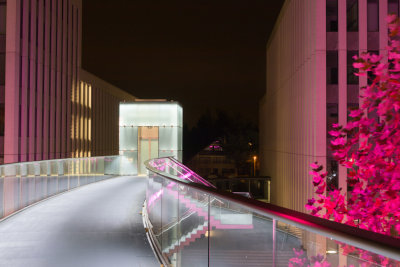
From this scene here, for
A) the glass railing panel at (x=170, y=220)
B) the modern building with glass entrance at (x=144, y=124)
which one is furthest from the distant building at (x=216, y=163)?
the glass railing panel at (x=170, y=220)

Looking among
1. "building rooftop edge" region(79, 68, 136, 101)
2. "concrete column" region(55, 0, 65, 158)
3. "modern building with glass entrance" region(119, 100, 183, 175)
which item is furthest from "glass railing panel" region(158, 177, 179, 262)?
"building rooftop edge" region(79, 68, 136, 101)

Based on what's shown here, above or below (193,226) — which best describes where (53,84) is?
above

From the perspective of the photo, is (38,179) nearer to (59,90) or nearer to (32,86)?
(32,86)

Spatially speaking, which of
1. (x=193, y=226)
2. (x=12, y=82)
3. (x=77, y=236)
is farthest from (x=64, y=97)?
(x=193, y=226)

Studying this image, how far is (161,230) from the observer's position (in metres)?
6.55

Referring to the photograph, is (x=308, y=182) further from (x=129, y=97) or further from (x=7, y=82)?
(x=129, y=97)

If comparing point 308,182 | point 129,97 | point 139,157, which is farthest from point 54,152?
point 129,97

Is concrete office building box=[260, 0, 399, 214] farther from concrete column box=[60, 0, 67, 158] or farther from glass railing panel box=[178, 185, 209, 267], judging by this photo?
concrete column box=[60, 0, 67, 158]

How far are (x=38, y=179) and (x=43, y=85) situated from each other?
24.4m

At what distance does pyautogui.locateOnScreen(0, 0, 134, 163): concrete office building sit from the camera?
29172mm

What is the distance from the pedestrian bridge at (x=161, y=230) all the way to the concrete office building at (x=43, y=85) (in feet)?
56.0

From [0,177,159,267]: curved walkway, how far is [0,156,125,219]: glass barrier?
325 millimetres

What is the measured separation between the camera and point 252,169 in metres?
74.3

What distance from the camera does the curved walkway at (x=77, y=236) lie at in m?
5.95
